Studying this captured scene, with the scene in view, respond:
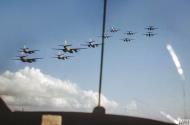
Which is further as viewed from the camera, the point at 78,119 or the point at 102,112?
the point at 102,112

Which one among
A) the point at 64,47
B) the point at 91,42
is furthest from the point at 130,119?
the point at 91,42

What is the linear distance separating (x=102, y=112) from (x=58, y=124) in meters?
8.98

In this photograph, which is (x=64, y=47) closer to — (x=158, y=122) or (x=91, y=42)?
(x=91, y=42)

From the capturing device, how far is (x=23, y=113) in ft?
51.0

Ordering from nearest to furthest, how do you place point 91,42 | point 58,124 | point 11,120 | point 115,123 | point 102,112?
1. point 58,124
2. point 11,120
3. point 115,123
4. point 102,112
5. point 91,42

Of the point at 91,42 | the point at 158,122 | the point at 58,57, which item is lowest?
the point at 158,122

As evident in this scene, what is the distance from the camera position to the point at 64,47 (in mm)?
86438

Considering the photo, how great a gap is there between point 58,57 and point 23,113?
245 feet

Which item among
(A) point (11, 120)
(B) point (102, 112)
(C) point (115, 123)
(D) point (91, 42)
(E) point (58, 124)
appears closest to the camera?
(E) point (58, 124)

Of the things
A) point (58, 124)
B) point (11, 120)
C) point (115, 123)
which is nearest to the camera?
point (58, 124)

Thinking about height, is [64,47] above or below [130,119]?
above

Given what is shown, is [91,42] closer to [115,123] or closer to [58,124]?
[115,123]

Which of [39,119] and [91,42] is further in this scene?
[91,42]

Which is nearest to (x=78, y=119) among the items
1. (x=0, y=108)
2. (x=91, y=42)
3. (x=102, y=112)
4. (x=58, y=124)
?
(x=102, y=112)
